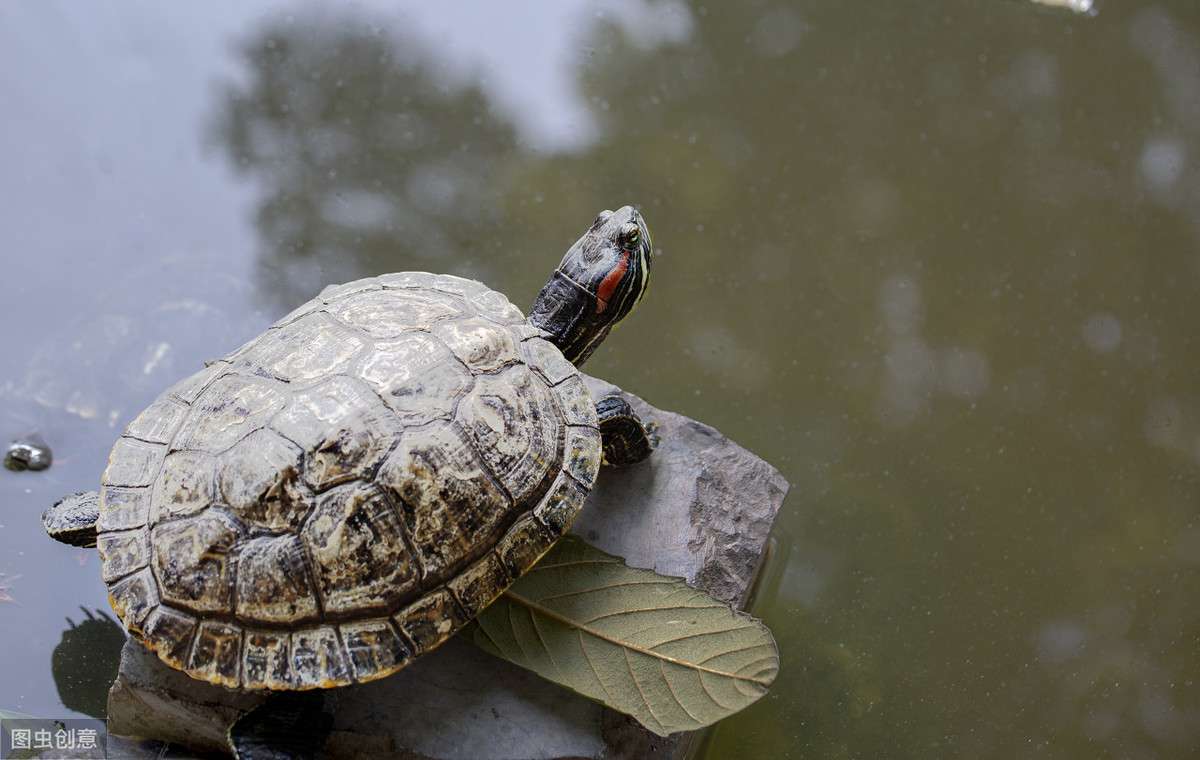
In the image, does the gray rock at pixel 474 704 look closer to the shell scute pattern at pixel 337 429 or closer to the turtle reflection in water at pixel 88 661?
the turtle reflection in water at pixel 88 661

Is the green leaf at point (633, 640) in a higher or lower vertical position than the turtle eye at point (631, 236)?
lower

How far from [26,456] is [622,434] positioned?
198 cm

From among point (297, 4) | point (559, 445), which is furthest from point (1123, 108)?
point (297, 4)

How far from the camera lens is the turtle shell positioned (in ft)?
7.26

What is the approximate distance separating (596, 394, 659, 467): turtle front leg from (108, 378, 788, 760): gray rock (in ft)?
0.56

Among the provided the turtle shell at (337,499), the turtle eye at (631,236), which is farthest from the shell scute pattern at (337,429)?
the turtle eye at (631,236)

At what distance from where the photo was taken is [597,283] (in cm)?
286

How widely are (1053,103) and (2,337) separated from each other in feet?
14.2

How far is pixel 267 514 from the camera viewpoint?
2217mm

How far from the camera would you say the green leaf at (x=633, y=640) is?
7.93ft

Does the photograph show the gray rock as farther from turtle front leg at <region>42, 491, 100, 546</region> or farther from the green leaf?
turtle front leg at <region>42, 491, 100, 546</region>

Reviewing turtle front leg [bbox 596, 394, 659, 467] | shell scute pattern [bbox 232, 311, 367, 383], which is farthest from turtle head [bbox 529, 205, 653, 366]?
shell scute pattern [bbox 232, 311, 367, 383]

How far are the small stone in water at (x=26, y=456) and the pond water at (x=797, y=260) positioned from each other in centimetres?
4

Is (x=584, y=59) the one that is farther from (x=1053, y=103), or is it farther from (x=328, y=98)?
(x=1053, y=103)
